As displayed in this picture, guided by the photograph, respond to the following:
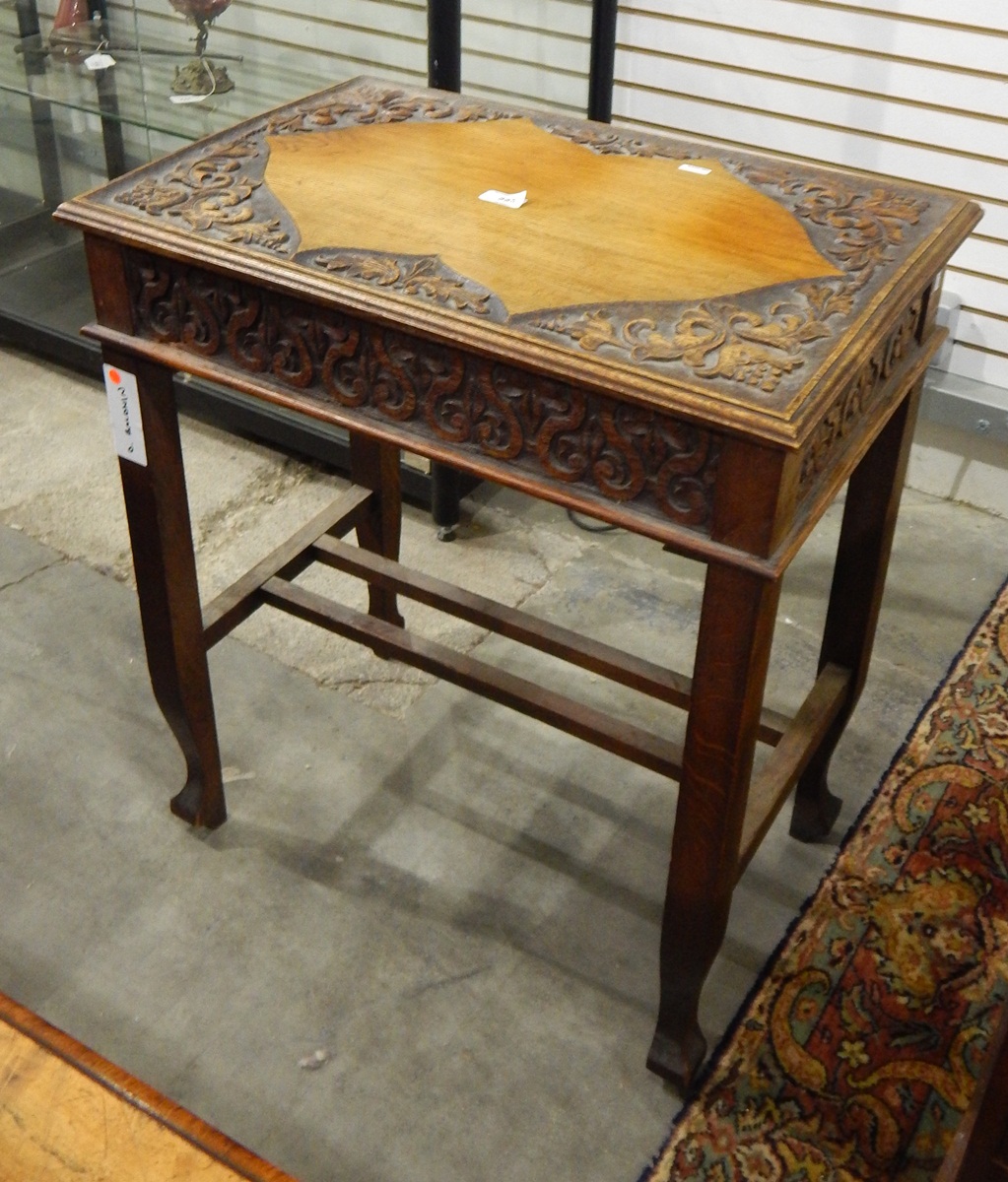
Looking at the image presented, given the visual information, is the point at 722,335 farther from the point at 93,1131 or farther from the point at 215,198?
the point at 93,1131

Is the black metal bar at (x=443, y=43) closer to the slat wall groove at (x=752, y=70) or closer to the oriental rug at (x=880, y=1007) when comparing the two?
the slat wall groove at (x=752, y=70)

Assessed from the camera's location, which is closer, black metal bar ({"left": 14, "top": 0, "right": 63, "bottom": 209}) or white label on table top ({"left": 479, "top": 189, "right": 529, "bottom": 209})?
white label on table top ({"left": 479, "top": 189, "right": 529, "bottom": 209})

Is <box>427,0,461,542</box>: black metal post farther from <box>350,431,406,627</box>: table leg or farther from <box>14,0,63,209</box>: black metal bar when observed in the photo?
<box>14,0,63,209</box>: black metal bar

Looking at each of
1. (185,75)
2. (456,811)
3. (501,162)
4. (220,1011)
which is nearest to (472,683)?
(456,811)

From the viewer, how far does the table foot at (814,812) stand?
2295 millimetres

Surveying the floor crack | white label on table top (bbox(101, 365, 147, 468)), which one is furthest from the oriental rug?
the floor crack

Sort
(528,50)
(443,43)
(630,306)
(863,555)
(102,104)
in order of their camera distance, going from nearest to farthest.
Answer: (630,306)
(863,555)
(443,43)
(528,50)
(102,104)

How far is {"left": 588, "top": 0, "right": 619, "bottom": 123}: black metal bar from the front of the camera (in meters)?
2.89

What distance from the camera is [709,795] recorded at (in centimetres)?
163

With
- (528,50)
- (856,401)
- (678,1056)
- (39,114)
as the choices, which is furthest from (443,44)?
(678,1056)

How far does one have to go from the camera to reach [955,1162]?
60.7 inches

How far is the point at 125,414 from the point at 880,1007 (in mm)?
1418

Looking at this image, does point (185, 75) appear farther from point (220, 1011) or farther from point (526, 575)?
point (220, 1011)

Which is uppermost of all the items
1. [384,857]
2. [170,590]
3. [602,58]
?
[602,58]
